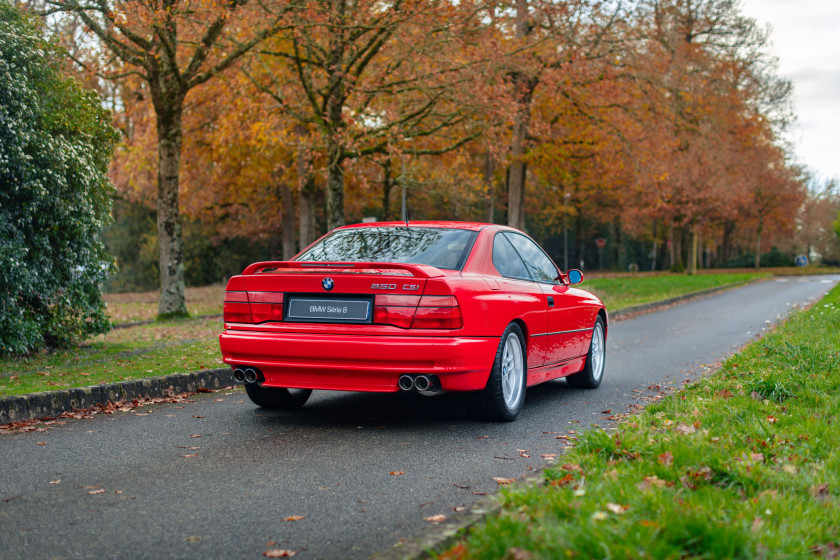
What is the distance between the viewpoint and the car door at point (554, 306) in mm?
7203

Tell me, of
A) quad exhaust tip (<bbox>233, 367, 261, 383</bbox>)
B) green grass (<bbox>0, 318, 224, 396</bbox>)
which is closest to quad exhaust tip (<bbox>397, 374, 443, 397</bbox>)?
quad exhaust tip (<bbox>233, 367, 261, 383</bbox>)

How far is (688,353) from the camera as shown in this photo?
1139cm

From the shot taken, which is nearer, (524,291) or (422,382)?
(422,382)

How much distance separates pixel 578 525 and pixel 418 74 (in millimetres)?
16268

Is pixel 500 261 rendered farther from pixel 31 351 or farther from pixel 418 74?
pixel 418 74

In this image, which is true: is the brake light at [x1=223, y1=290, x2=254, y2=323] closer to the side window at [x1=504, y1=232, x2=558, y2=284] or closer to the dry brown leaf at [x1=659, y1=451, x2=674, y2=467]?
the side window at [x1=504, y1=232, x2=558, y2=284]

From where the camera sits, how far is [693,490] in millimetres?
3803

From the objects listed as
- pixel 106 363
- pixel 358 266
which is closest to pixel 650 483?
pixel 358 266

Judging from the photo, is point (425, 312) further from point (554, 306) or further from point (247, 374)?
point (554, 306)

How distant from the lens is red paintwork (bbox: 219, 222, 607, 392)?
564 centimetres

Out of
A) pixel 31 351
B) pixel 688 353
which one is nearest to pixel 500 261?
pixel 688 353

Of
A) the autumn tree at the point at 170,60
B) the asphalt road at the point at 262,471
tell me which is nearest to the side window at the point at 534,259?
the asphalt road at the point at 262,471

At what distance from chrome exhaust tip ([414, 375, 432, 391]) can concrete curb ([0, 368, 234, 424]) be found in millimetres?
3240

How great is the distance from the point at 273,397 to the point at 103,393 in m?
1.64
